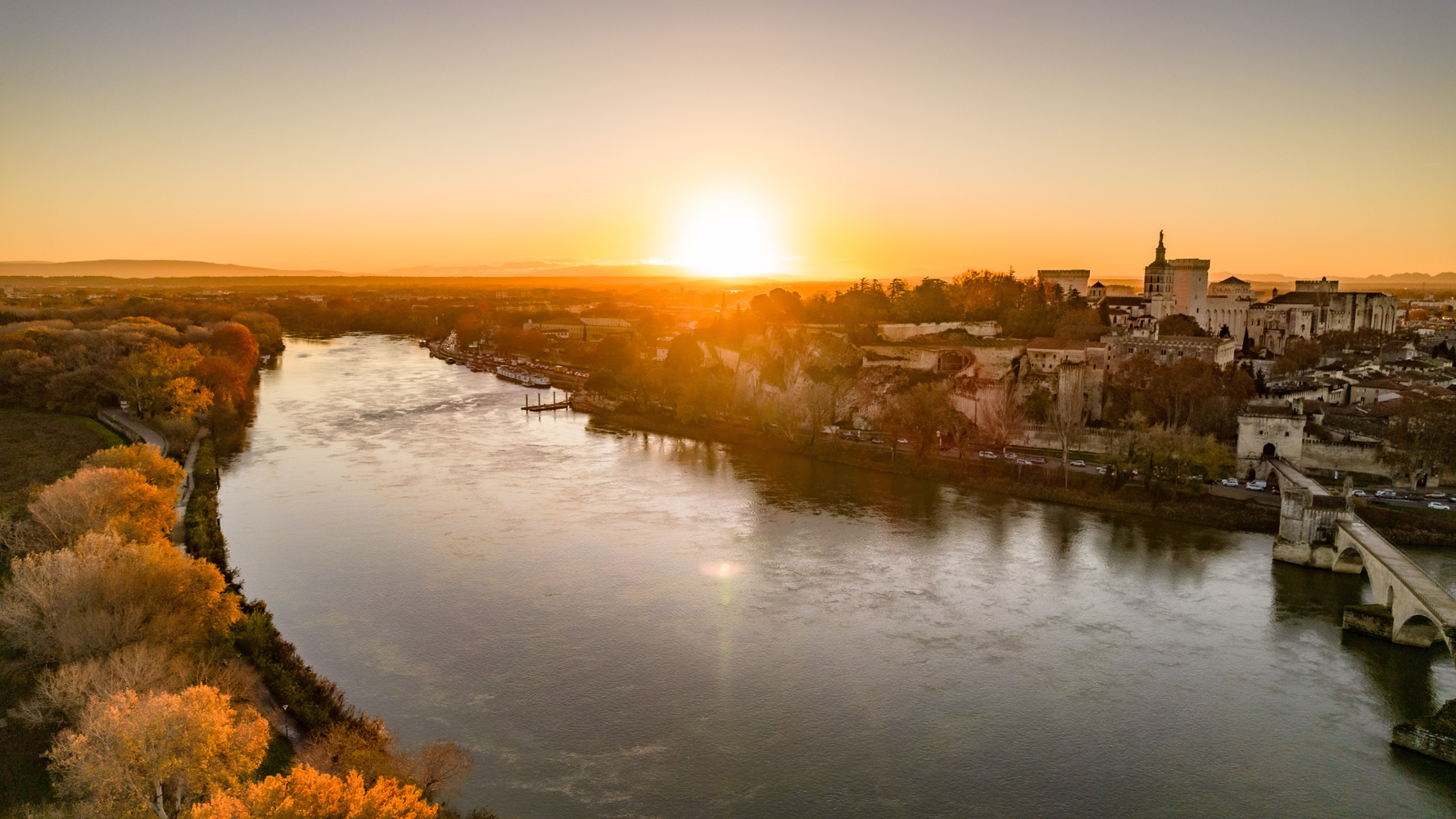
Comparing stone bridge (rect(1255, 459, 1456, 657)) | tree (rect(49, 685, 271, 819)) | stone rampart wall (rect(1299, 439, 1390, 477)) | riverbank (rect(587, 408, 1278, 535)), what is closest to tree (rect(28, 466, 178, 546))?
tree (rect(49, 685, 271, 819))

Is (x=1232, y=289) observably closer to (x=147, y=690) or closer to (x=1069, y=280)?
(x=1069, y=280)

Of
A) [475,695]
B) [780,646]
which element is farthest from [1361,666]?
[475,695]

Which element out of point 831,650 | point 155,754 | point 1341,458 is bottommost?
point 831,650

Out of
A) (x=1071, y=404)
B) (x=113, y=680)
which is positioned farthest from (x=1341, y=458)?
(x=113, y=680)

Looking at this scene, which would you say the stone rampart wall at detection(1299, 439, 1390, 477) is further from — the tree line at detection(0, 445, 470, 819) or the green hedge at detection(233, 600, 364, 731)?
the green hedge at detection(233, 600, 364, 731)

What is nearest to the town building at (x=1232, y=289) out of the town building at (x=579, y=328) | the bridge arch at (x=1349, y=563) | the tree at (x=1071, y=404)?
the tree at (x=1071, y=404)
